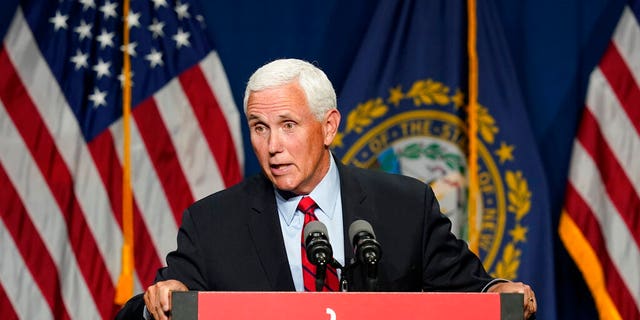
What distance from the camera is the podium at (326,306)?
2.11 m

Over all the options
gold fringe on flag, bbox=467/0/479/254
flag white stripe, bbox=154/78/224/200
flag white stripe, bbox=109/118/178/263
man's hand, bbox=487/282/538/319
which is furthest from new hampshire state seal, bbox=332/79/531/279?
man's hand, bbox=487/282/538/319

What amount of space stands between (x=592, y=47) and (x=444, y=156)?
0.93 m

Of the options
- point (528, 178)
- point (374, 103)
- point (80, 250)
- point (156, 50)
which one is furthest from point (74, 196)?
point (528, 178)

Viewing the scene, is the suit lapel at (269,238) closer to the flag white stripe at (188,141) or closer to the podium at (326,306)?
the podium at (326,306)

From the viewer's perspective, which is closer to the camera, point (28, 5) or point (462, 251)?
point (462, 251)

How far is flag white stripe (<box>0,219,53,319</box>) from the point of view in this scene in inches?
177

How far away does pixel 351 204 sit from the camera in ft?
8.95

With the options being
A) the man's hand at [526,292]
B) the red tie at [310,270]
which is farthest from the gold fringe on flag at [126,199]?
the man's hand at [526,292]

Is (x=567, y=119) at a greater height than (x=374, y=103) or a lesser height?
lesser

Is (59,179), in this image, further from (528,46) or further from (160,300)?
(160,300)

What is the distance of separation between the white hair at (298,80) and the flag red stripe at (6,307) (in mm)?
2311

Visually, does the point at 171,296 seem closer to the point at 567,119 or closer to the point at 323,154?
the point at 323,154

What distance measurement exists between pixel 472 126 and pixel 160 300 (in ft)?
8.62

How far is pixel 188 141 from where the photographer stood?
465cm
